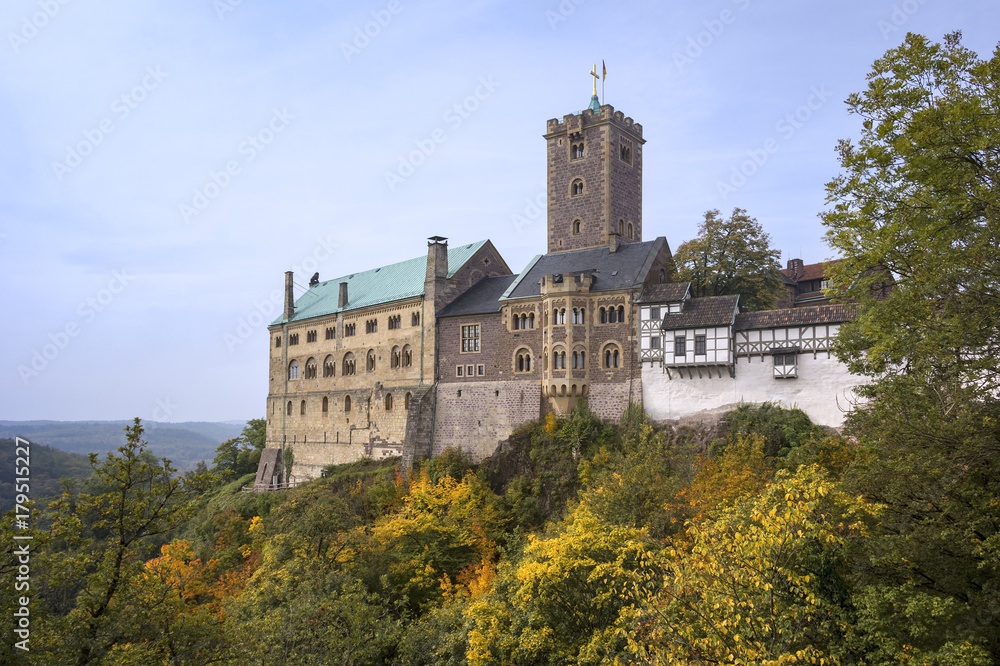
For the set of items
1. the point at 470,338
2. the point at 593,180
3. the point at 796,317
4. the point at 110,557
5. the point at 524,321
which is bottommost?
the point at 110,557

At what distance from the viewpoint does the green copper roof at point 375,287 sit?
50.6 m

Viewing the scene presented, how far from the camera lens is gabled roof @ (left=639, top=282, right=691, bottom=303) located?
1471 inches

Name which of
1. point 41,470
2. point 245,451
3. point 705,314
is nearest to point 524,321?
point 705,314

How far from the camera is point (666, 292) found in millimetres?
37906

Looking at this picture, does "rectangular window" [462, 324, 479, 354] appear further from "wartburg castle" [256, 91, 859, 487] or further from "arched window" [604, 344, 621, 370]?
"arched window" [604, 344, 621, 370]

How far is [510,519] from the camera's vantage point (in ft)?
124

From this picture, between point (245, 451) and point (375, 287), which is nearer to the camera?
point (375, 287)

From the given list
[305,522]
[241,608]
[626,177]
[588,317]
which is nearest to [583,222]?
[626,177]

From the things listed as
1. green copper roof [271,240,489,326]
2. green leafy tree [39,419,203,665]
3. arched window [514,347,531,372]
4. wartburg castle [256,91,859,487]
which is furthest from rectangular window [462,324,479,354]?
green leafy tree [39,419,203,665]

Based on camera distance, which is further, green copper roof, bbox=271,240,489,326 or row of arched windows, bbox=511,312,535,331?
green copper roof, bbox=271,240,489,326

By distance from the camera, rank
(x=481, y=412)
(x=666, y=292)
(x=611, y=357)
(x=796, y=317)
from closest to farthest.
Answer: (x=796, y=317), (x=666, y=292), (x=611, y=357), (x=481, y=412)

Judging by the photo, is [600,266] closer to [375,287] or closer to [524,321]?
[524,321]

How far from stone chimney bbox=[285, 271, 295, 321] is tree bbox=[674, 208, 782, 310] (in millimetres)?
33242

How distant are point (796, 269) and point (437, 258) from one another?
30805 millimetres
